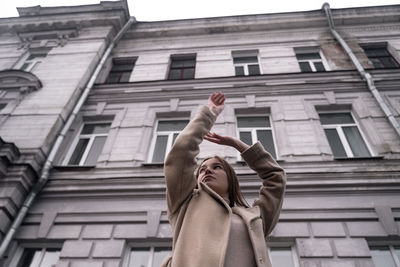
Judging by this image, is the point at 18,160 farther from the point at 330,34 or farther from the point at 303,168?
the point at 330,34

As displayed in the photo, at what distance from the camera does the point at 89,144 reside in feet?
21.9

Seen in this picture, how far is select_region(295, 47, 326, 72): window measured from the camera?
8.25m

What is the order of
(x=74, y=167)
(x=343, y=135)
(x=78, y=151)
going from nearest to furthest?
(x=74, y=167), (x=343, y=135), (x=78, y=151)

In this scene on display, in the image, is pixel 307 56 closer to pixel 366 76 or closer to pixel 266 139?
pixel 366 76

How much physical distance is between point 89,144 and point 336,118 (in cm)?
669

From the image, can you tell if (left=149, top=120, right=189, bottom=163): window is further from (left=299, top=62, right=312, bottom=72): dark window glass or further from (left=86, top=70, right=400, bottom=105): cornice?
(left=299, top=62, right=312, bottom=72): dark window glass

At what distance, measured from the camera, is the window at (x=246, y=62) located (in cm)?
852

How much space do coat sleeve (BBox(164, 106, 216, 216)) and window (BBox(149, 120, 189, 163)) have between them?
4.11m

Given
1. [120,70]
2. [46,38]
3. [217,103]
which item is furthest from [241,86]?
[46,38]

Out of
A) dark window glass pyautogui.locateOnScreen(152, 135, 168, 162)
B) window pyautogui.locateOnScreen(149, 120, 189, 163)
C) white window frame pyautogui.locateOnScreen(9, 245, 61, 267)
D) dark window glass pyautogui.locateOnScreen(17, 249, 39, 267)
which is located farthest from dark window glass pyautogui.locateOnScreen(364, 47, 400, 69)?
dark window glass pyautogui.locateOnScreen(17, 249, 39, 267)

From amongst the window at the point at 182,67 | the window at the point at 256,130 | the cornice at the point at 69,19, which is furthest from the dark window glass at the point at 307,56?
the cornice at the point at 69,19

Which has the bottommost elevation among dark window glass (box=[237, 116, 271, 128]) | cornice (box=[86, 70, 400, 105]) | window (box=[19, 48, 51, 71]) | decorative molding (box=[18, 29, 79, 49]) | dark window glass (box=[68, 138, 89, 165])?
dark window glass (box=[68, 138, 89, 165])

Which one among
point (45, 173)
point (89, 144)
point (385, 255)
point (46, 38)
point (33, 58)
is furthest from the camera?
point (46, 38)

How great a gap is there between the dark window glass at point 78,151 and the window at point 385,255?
6564 mm
